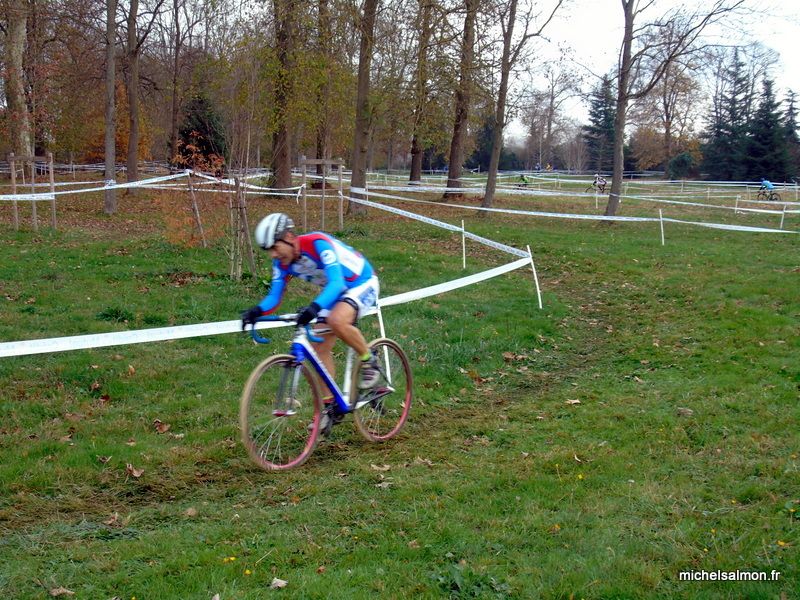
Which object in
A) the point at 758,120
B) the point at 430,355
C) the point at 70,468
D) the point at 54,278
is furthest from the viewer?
the point at 758,120

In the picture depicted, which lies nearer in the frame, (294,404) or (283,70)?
(294,404)

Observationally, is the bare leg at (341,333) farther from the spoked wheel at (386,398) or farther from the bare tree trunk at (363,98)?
the bare tree trunk at (363,98)

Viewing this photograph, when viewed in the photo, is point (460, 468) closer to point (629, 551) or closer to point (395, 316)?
point (629, 551)

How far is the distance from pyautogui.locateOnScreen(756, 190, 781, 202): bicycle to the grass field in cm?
2876

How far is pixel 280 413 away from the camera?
5.50 m

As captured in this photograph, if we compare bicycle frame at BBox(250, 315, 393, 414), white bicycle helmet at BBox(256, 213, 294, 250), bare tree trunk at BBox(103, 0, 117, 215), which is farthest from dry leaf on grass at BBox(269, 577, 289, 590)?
bare tree trunk at BBox(103, 0, 117, 215)

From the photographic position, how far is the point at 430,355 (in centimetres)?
869

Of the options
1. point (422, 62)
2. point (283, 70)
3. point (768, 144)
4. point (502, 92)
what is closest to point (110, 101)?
point (283, 70)

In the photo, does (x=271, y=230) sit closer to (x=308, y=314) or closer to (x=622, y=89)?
(x=308, y=314)

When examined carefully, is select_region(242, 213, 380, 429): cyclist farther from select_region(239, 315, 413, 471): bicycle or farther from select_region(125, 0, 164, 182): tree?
select_region(125, 0, 164, 182): tree

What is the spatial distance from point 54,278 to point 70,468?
24.2 feet

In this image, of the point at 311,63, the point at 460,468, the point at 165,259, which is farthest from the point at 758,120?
the point at 460,468

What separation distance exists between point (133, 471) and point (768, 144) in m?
60.5

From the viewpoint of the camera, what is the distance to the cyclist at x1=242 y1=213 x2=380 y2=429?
208 inches
